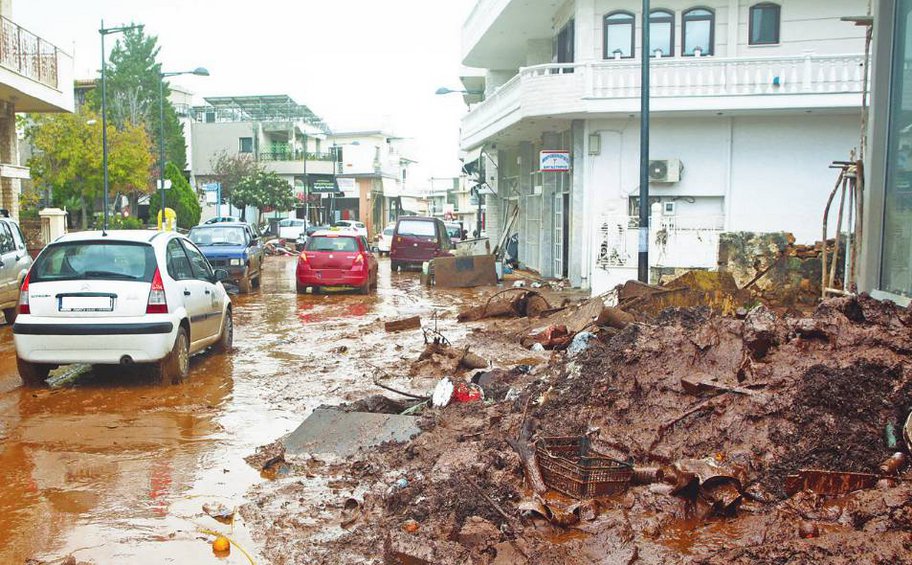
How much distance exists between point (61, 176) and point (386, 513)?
36868 millimetres

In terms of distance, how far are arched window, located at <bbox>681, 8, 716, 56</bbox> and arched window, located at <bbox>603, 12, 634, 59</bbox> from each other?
4.52ft

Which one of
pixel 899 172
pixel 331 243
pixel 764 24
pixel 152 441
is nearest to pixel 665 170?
pixel 764 24

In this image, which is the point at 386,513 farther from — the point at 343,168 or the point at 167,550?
the point at 343,168

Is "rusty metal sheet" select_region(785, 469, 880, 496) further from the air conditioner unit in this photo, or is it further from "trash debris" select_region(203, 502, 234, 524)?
the air conditioner unit

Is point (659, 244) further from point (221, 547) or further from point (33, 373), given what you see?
Result: point (221, 547)

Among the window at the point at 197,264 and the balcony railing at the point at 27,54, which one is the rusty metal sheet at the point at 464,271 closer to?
the balcony railing at the point at 27,54

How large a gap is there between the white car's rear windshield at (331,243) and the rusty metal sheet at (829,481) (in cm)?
1700

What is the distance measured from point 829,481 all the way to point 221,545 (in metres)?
3.60

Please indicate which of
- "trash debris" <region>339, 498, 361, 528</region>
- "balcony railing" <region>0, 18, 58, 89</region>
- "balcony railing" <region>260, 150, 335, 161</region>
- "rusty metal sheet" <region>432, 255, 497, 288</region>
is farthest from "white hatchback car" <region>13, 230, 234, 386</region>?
"balcony railing" <region>260, 150, 335, 161</region>

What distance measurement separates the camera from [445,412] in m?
7.32

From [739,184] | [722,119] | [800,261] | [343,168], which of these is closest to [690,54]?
[722,119]

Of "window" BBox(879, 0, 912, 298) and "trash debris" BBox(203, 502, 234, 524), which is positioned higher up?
"window" BBox(879, 0, 912, 298)

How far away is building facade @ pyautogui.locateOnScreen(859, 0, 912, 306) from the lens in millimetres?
9414

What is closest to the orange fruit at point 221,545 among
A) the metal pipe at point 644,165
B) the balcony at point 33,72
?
the metal pipe at point 644,165
